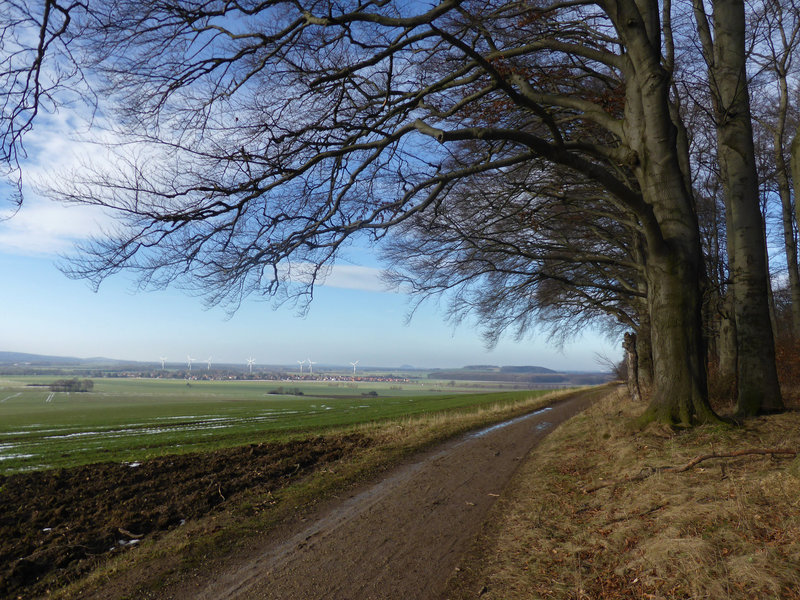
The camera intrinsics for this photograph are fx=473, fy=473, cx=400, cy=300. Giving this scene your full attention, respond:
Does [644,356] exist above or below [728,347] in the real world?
below

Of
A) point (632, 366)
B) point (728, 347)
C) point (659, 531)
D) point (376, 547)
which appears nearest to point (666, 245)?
point (659, 531)

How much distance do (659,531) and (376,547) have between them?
2840 mm

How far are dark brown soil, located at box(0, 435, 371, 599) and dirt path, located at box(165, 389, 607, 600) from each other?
178cm

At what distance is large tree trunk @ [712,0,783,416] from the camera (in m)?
8.61

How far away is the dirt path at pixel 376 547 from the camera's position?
14.1 feet

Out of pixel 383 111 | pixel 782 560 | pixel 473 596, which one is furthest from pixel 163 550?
pixel 383 111

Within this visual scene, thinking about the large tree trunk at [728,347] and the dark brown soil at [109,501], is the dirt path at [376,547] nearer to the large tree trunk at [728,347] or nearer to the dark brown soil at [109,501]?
the dark brown soil at [109,501]

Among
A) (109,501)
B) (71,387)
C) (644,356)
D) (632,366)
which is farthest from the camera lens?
(71,387)

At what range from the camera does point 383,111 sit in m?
9.29

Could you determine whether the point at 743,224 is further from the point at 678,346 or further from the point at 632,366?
the point at 632,366

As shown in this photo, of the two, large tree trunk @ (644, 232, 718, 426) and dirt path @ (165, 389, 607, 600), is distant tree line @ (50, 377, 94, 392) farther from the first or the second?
large tree trunk @ (644, 232, 718, 426)

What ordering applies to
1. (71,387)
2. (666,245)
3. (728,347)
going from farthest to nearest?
1. (71,387)
2. (728,347)
3. (666,245)

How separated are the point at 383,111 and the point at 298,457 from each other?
7.40 metres

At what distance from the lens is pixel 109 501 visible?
7422 mm
